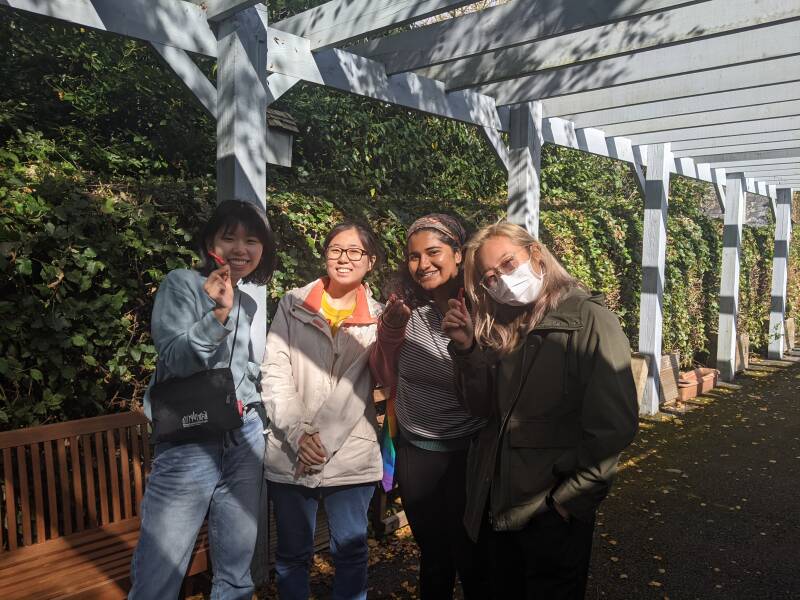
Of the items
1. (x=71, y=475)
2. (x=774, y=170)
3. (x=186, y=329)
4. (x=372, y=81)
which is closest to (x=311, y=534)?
(x=186, y=329)

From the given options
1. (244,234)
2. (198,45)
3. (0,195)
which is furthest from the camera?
(198,45)

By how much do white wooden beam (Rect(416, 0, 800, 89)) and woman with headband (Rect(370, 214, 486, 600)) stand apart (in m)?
1.86

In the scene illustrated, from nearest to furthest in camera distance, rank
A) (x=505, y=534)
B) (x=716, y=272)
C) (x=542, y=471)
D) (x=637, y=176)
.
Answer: (x=542, y=471), (x=505, y=534), (x=637, y=176), (x=716, y=272)

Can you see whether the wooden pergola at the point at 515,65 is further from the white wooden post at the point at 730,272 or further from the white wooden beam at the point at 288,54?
the white wooden post at the point at 730,272

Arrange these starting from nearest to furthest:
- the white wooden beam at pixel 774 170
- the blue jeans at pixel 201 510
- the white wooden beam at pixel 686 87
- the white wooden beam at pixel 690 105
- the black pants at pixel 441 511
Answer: the blue jeans at pixel 201 510
the black pants at pixel 441 511
the white wooden beam at pixel 686 87
the white wooden beam at pixel 690 105
the white wooden beam at pixel 774 170

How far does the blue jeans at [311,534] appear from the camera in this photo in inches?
94.5

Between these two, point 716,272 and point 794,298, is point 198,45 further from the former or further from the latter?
point 794,298

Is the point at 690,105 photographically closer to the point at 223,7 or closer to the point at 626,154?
the point at 626,154

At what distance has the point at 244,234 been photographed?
2318 millimetres

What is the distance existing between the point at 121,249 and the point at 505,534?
2254 millimetres

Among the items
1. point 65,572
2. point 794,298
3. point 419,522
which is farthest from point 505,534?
point 794,298

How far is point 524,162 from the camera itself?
5.10 m

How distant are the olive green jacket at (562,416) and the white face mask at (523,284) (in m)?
0.11

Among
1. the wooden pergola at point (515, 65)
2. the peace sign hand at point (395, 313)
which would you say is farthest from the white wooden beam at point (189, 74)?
the peace sign hand at point (395, 313)
